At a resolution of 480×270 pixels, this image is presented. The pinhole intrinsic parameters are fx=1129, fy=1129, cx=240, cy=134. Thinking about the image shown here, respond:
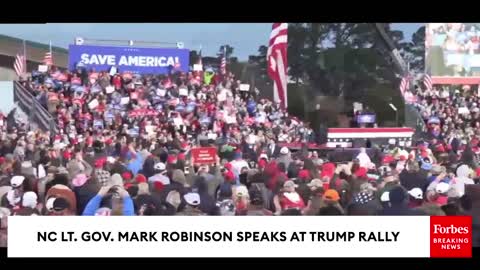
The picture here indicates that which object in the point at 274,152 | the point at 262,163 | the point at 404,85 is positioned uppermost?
the point at 404,85

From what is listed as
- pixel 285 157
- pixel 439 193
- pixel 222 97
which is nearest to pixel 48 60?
pixel 222 97

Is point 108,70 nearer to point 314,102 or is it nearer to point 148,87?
point 148,87

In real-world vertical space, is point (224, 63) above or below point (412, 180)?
above

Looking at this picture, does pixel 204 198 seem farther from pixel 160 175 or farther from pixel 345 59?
pixel 345 59

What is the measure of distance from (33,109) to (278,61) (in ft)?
A: 8.93

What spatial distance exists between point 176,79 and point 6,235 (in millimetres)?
2490

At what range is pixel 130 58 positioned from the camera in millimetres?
12234

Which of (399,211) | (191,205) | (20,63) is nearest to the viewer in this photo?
(399,211)

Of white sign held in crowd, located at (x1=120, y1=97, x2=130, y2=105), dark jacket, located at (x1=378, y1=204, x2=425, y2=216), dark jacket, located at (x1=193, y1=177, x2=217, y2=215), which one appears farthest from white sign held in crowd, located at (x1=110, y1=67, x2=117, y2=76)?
dark jacket, located at (x1=378, y1=204, x2=425, y2=216)

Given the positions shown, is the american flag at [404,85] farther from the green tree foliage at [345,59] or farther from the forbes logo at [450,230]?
the forbes logo at [450,230]

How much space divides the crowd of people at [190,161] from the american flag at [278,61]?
0.16m

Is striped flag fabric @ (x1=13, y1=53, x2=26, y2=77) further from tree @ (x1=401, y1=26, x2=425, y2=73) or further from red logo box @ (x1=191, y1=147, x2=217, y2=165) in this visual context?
tree @ (x1=401, y1=26, x2=425, y2=73)

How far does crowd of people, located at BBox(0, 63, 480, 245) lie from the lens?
12141mm

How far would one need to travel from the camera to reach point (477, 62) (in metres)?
12.3
